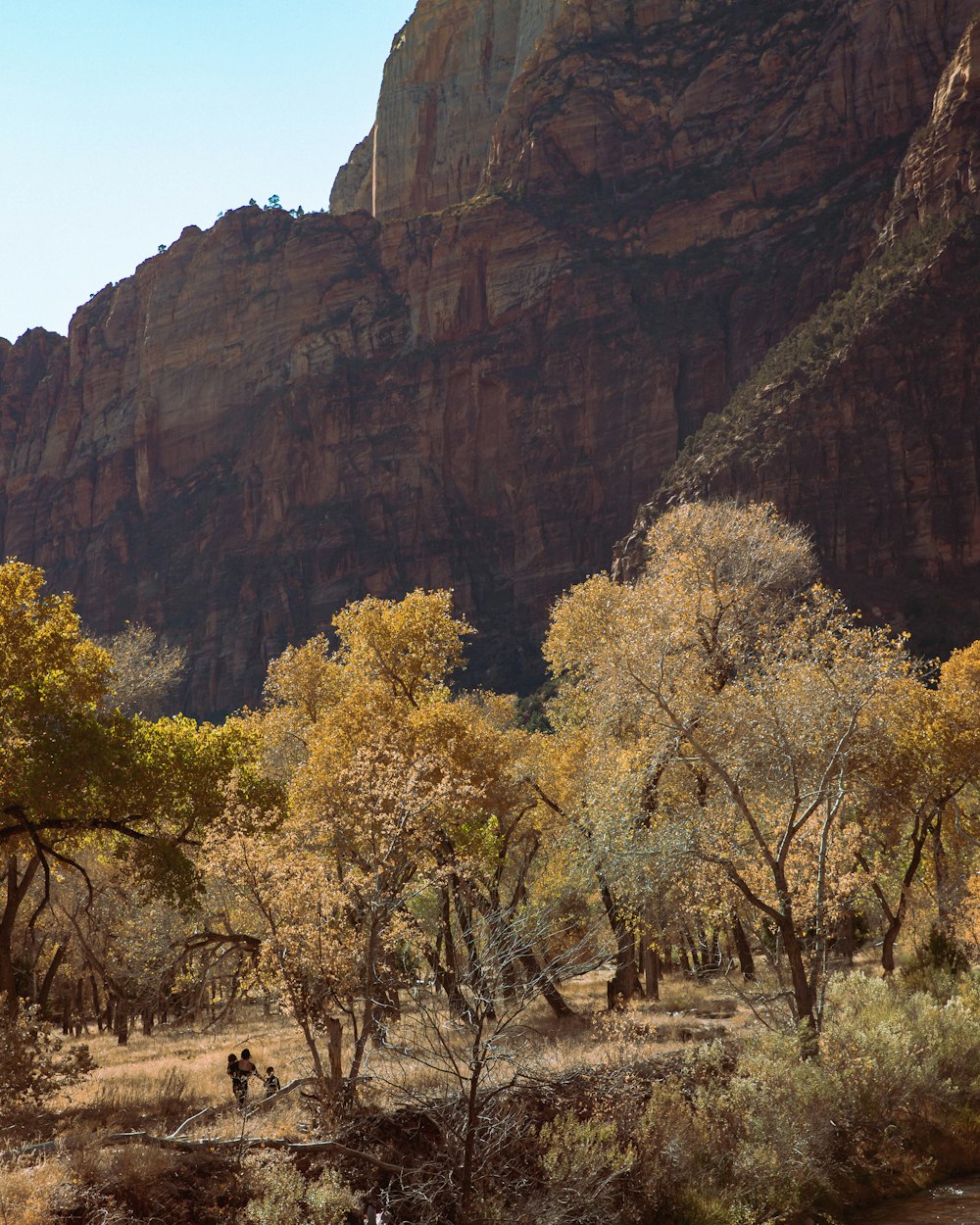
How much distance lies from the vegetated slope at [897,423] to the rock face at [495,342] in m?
22.5

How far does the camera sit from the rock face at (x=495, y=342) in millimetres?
115500

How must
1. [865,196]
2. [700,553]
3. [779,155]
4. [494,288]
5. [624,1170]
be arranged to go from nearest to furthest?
[624,1170]
[700,553]
[865,196]
[779,155]
[494,288]

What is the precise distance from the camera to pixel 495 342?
128 metres

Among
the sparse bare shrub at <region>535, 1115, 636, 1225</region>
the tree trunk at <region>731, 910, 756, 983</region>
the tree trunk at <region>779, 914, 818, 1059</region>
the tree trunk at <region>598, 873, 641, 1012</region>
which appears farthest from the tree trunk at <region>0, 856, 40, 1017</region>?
the tree trunk at <region>731, 910, 756, 983</region>

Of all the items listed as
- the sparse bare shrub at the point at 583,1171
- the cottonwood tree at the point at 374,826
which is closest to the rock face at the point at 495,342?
the cottonwood tree at the point at 374,826

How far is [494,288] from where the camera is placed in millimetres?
129250

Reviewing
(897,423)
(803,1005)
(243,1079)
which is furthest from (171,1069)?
(897,423)

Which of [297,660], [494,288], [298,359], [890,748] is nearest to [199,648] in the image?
[298,359]

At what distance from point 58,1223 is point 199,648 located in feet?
402

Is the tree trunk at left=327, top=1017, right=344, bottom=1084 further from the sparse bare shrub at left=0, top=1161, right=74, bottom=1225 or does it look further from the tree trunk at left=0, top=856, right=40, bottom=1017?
the tree trunk at left=0, top=856, right=40, bottom=1017

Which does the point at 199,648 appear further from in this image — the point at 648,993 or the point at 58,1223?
the point at 58,1223

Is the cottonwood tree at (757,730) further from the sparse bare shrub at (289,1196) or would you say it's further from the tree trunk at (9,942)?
the tree trunk at (9,942)

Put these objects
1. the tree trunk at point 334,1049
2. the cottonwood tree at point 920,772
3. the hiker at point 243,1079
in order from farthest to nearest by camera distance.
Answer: the cottonwood tree at point 920,772 → the hiker at point 243,1079 → the tree trunk at point 334,1049

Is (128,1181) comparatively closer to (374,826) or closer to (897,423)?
(374,826)
